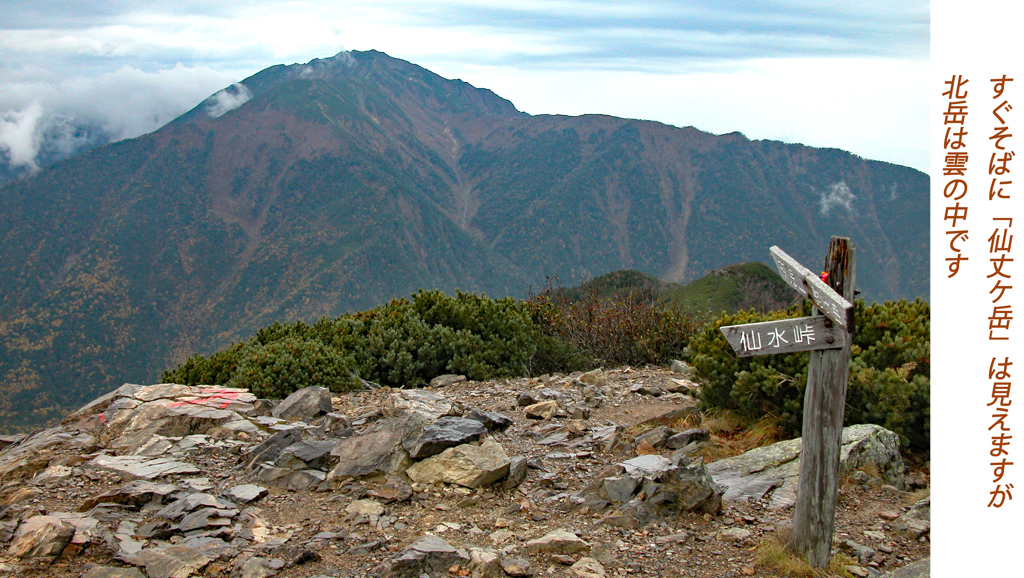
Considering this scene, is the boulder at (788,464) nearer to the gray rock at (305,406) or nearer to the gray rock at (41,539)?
the gray rock at (305,406)

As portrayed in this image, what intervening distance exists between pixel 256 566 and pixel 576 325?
29.7 feet

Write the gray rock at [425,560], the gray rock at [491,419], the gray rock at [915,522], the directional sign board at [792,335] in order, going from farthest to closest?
1. the gray rock at [491,419]
2. the gray rock at [915,522]
3. the gray rock at [425,560]
4. the directional sign board at [792,335]

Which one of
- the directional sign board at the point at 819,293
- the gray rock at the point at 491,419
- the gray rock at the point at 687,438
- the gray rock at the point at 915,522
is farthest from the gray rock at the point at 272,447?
the gray rock at the point at 915,522

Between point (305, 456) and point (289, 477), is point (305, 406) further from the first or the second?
point (289, 477)

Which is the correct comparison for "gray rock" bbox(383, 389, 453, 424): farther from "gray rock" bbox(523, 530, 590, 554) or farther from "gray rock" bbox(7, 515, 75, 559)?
"gray rock" bbox(7, 515, 75, 559)

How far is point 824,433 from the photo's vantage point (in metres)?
4.04

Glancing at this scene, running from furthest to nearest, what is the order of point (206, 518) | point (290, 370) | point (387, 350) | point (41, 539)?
1. point (387, 350)
2. point (290, 370)
3. point (206, 518)
4. point (41, 539)

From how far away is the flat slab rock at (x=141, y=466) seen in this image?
6.02m

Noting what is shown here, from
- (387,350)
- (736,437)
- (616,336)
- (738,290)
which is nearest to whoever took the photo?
(736,437)

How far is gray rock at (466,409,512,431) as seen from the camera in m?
7.17

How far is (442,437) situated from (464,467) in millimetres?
386

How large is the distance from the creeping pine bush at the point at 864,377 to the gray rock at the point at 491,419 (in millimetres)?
2119

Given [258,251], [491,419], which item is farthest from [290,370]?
[258,251]

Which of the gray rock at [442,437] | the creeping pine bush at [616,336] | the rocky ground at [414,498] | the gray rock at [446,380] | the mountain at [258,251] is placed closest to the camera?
the rocky ground at [414,498]
